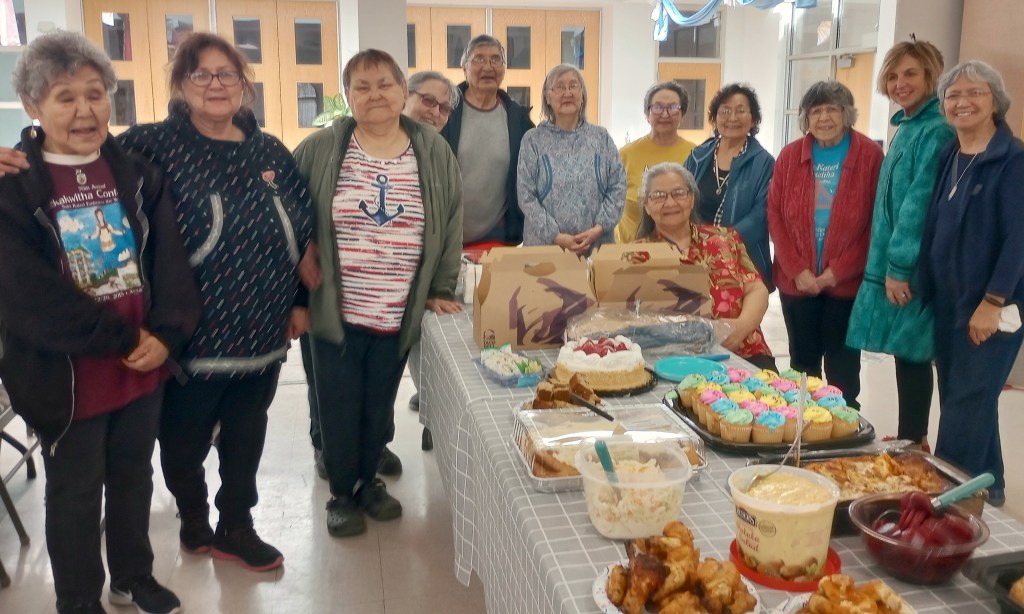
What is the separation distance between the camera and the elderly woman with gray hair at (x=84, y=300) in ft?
5.26

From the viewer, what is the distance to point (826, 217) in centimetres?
276

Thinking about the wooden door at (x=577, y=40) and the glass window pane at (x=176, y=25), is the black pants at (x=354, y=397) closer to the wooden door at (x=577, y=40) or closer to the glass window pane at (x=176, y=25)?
the glass window pane at (x=176, y=25)

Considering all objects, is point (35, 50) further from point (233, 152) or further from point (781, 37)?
point (781, 37)

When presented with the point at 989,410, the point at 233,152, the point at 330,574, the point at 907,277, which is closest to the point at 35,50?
the point at 233,152

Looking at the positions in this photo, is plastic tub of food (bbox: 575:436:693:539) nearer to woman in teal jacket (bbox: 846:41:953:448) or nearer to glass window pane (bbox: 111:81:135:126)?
woman in teal jacket (bbox: 846:41:953:448)

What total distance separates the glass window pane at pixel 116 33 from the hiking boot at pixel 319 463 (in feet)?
15.8

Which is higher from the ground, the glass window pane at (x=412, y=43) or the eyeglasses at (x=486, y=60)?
the glass window pane at (x=412, y=43)

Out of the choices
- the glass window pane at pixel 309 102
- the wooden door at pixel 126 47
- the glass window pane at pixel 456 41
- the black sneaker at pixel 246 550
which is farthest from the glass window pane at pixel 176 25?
the black sneaker at pixel 246 550

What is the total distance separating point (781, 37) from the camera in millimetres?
6348

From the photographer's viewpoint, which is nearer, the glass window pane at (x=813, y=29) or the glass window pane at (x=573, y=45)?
the glass window pane at (x=813, y=29)

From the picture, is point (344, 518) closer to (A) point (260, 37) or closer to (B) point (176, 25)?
(A) point (260, 37)

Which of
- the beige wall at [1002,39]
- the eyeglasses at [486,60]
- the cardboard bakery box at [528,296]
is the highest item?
the beige wall at [1002,39]

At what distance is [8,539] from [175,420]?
90 centimetres

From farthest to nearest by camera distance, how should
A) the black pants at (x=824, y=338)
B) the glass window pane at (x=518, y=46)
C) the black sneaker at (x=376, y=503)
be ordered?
1. the glass window pane at (x=518, y=46)
2. the black pants at (x=824, y=338)
3. the black sneaker at (x=376, y=503)
